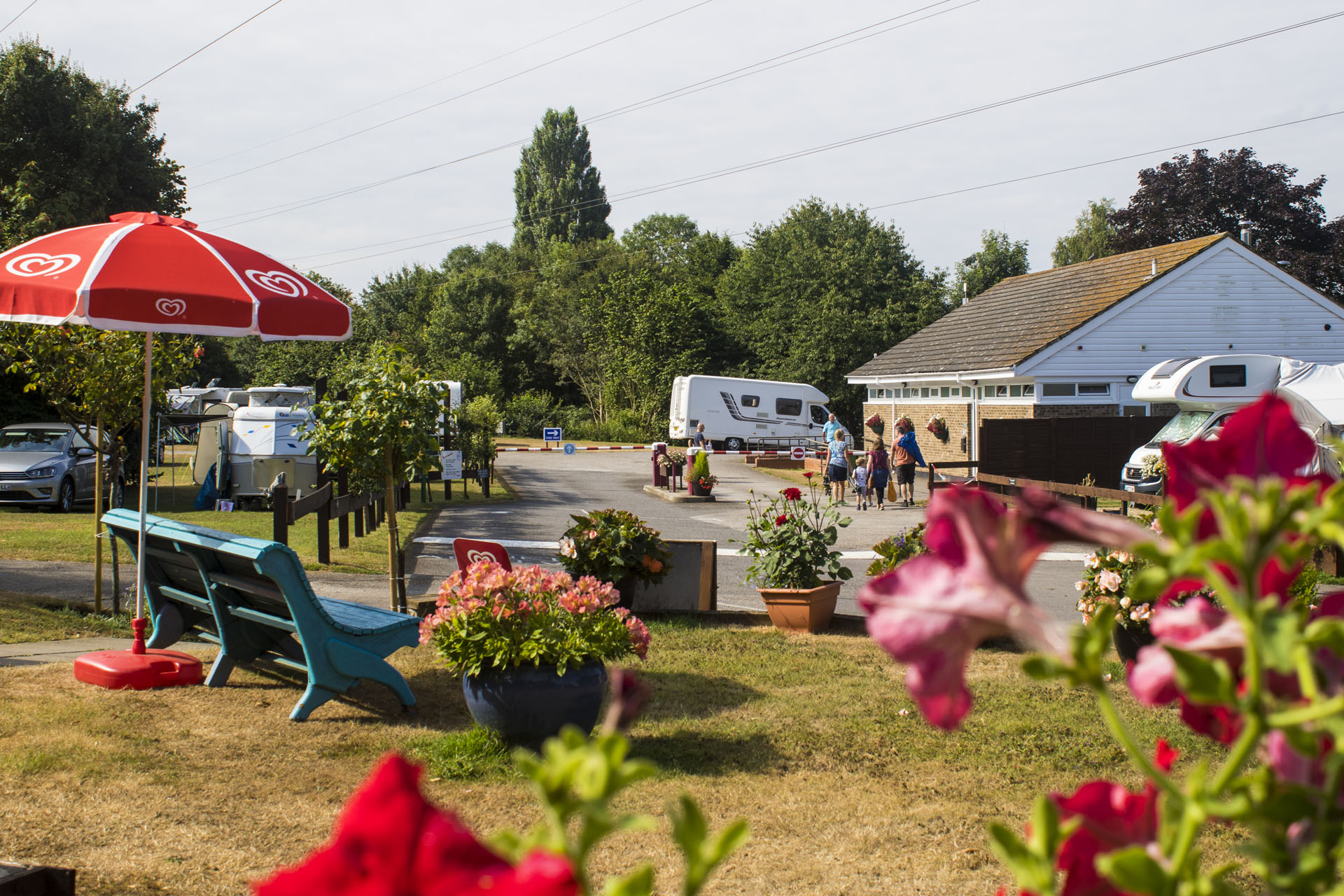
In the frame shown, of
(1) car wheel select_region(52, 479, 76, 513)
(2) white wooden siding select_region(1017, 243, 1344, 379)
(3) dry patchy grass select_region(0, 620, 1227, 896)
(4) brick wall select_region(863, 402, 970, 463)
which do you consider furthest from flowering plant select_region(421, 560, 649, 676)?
(2) white wooden siding select_region(1017, 243, 1344, 379)

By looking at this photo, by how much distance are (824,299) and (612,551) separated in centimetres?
4190

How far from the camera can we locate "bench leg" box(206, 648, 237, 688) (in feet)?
21.9

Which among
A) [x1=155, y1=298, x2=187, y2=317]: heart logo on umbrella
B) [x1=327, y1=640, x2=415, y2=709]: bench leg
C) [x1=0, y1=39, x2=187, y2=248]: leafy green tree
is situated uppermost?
[x1=0, y1=39, x2=187, y2=248]: leafy green tree

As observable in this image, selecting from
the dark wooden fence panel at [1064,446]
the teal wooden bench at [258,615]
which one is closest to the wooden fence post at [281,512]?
the teal wooden bench at [258,615]

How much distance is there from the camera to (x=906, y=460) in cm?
2180

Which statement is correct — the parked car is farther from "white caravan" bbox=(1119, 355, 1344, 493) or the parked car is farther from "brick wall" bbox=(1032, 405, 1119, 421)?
"brick wall" bbox=(1032, 405, 1119, 421)

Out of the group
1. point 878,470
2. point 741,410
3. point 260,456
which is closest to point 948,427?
point 741,410

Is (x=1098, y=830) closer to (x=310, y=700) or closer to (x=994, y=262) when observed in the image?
(x=310, y=700)

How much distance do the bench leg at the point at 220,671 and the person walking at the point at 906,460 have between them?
16508 millimetres

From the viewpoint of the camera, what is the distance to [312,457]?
18.6 m

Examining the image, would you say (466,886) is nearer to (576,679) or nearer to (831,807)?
(831,807)

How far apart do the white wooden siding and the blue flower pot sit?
23.6 m

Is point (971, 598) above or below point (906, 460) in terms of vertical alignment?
above

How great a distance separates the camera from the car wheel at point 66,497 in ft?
61.2
